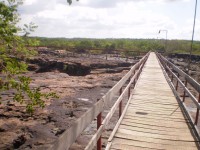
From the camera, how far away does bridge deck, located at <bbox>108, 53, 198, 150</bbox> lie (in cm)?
498

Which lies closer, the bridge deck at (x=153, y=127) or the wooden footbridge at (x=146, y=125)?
the wooden footbridge at (x=146, y=125)

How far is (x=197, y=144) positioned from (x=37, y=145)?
13.8ft

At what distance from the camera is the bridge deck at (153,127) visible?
16.3ft

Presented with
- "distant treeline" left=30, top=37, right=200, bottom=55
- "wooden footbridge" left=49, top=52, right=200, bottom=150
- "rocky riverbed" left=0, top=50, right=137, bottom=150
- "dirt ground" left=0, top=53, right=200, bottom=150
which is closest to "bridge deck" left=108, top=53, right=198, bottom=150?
"wooden footbridge" left=49, top=52, right=200, bottom=150

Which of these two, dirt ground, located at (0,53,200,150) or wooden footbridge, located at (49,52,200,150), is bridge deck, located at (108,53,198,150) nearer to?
wooden footbridge, located at (49,52,200,150)

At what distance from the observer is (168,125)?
20.4 feet

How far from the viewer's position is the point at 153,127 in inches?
237

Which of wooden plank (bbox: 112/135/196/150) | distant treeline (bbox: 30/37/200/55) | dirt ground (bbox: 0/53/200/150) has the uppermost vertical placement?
distant treeline (bbox: 30/37/200/55)

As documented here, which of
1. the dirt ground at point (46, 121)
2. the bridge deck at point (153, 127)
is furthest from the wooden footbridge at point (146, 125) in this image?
the dirt ground at point (46, 121)

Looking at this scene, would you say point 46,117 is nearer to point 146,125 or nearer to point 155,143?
point 146,125

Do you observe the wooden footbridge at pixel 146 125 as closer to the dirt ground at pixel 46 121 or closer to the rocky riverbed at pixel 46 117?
the dirt ground at pixel 46 121

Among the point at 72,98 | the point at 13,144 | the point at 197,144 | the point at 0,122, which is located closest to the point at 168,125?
the point at 197,144

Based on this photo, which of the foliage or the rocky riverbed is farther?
the rocky riverbed

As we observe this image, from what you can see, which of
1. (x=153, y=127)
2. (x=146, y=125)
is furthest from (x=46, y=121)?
(x=153, y=127)
